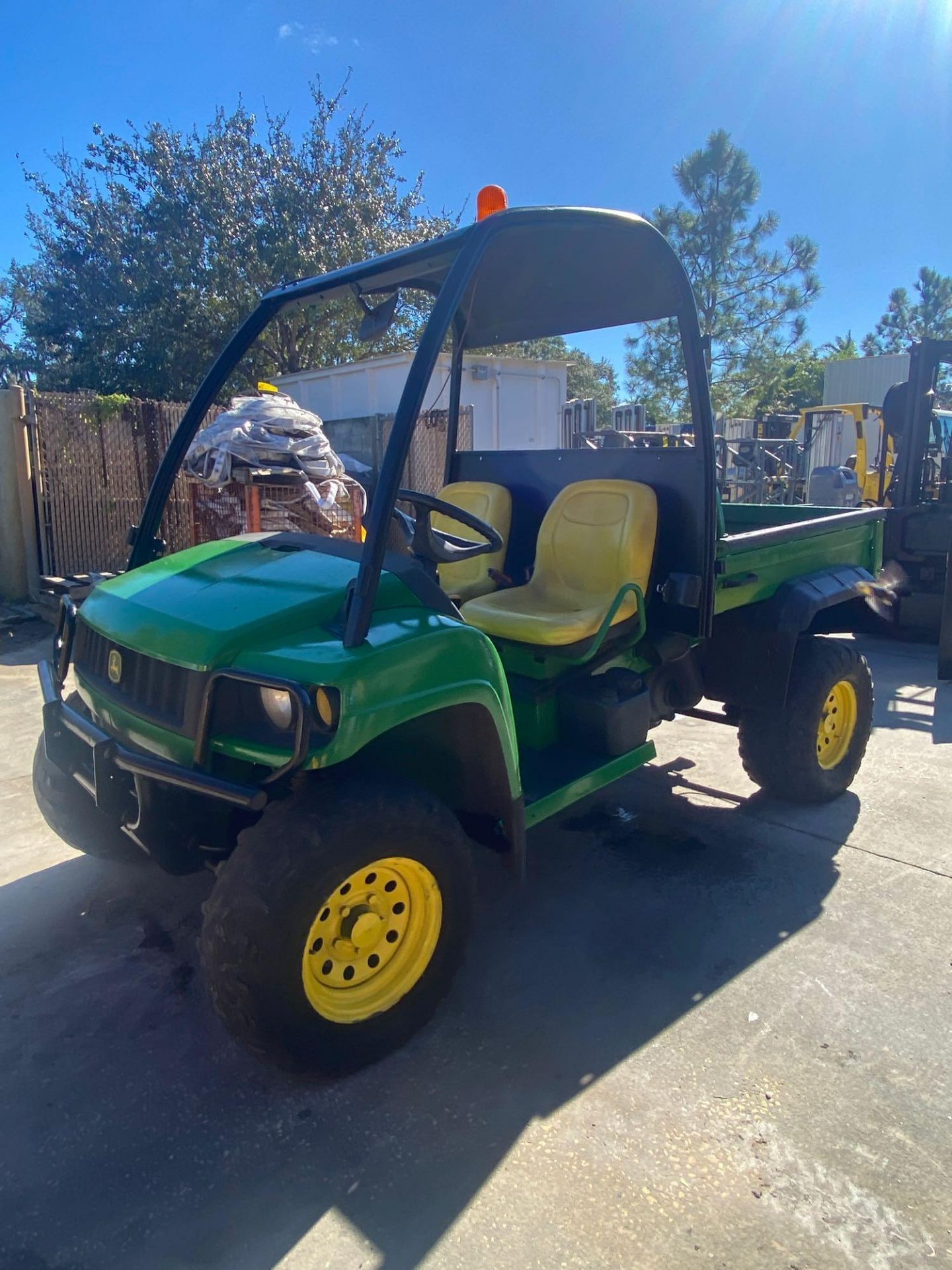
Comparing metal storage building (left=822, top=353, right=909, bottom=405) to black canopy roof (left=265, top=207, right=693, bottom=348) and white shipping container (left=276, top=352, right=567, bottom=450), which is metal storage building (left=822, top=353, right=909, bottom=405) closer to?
white shipping container (left=276, top=352, right=567, bottom=450)

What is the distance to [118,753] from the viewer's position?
230cm

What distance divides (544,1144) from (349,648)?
53.8 inches

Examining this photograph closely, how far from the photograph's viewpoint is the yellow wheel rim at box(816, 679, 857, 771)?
418 centimetres

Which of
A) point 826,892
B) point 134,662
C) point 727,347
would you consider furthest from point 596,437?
point 727,347

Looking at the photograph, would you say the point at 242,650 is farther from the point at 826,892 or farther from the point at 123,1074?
the point at 826,892

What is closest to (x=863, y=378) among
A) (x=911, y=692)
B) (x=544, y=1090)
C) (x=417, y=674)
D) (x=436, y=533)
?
(x=911, y=692)

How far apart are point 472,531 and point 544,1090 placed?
8.63 ft

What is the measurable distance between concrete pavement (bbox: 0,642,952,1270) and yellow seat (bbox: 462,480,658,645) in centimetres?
107

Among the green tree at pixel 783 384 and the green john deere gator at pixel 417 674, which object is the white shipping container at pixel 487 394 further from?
the green tree at pixel 783 384

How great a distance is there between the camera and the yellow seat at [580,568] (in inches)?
132

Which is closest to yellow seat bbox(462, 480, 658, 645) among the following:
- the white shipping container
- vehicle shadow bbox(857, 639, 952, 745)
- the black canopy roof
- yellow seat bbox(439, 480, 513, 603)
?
yellow seat bbox(439, 480, 513, 603)

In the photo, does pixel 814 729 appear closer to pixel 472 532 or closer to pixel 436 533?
pixel 472 532

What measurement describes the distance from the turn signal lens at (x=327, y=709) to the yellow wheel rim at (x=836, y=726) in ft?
9.36

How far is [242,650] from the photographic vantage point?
227 centimetres
